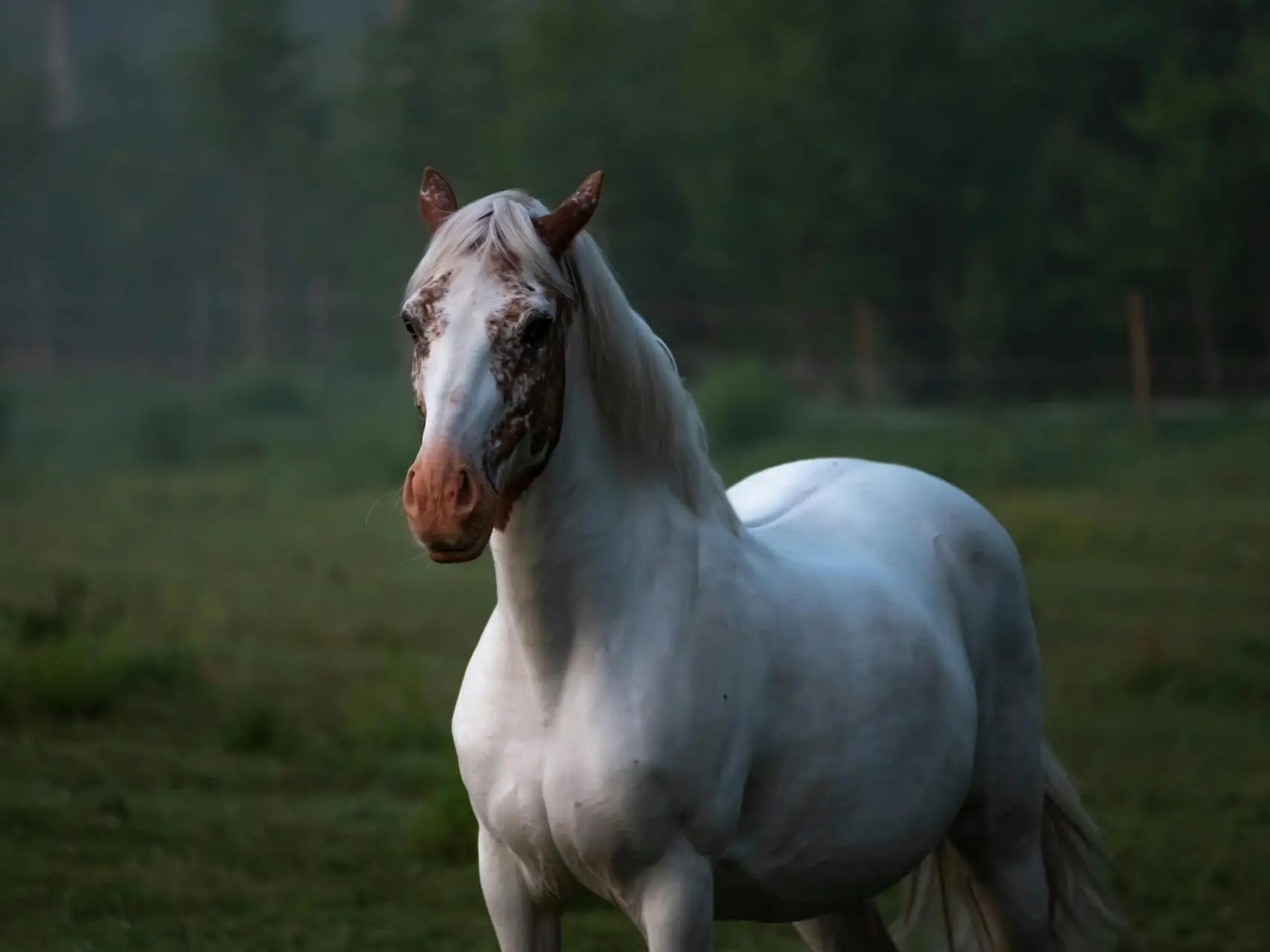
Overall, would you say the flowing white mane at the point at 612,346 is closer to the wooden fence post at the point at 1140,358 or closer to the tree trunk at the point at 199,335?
the wooden fence post at the point at 1140,358

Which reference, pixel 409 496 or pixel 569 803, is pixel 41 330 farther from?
pixel 409 496

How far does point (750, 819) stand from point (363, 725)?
4.97m

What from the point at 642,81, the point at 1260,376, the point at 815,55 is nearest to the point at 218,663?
the point at 1260,376

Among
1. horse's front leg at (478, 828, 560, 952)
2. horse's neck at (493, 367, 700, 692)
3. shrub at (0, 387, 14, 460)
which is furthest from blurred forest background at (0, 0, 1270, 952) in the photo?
horse's front leg at (478, 828, 560, 952)

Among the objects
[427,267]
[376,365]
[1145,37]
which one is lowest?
[376,365]

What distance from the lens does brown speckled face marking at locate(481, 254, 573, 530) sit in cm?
287

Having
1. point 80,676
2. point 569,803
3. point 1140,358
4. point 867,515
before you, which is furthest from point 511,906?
point 1140,358

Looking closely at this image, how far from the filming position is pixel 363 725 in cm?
805

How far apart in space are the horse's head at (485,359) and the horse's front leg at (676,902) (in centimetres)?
60

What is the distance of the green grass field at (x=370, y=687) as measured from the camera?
5.66 m

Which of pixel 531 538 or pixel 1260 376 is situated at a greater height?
pixel 531 538

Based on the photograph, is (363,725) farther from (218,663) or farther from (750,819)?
(750,819)

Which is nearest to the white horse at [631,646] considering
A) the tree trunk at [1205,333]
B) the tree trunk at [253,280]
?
Answer: the tree trunk at [1205,333]

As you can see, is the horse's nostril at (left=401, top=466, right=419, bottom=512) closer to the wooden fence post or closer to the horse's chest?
the horse's chest
